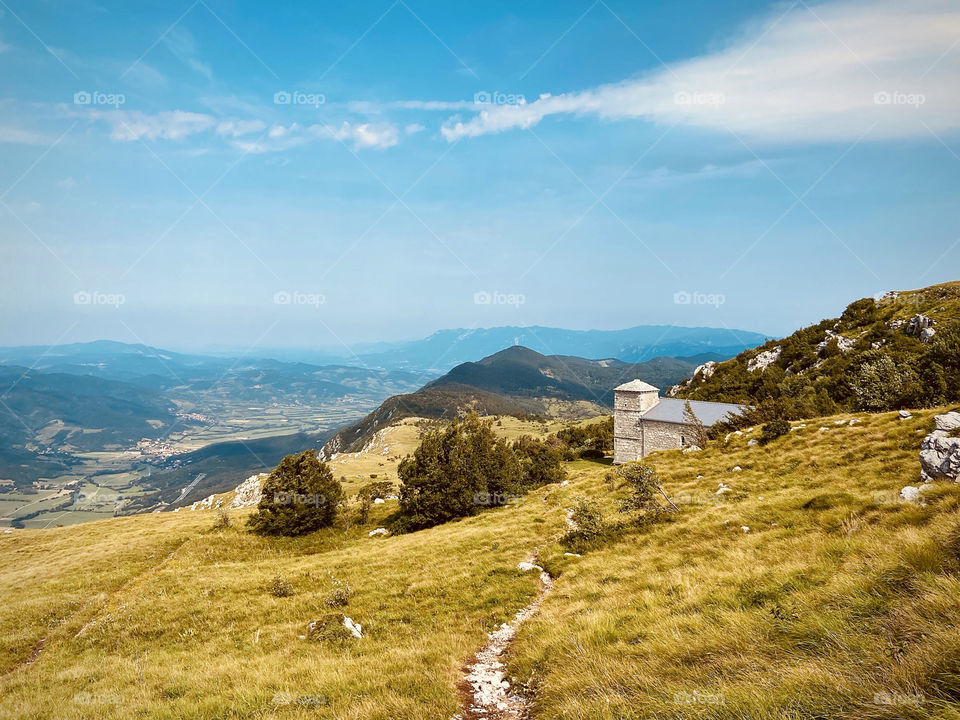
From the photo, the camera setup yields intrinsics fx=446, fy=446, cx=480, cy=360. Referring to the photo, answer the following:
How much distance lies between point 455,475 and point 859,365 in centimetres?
4590

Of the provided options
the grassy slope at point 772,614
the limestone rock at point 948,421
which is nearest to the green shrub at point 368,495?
the grassy slope at point 772,614

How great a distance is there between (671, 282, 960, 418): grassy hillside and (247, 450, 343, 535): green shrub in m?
38.2

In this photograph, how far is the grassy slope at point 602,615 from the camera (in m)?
6.50

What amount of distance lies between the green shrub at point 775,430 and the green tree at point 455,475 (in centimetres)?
1892

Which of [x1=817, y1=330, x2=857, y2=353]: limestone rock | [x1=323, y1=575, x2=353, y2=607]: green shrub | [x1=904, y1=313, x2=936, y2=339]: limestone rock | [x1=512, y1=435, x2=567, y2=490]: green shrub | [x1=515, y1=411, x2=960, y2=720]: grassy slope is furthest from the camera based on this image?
[x1=817, y1=330, x2=857, y2=353]: limestone rock

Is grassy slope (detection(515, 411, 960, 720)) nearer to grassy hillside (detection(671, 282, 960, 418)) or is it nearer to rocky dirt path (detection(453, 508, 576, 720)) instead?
rocky dirt path (detection(453, 508, 576, 720))

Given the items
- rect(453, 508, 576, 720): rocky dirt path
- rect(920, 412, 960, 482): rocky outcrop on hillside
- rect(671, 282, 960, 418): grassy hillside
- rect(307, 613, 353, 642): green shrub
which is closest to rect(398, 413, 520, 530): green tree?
rect(307, 613, 353, 642): green shrub

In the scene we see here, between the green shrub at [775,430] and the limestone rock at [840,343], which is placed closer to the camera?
the green shrub at [775,430]

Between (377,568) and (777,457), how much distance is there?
23.2 metres

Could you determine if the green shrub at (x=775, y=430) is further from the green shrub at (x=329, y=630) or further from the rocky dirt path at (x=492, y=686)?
the green shrub at (x=329, y=630)

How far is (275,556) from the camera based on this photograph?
2995 centimetres

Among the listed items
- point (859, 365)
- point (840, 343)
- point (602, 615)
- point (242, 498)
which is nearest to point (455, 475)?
point (602, 615)

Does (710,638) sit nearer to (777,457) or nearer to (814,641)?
(814,641)

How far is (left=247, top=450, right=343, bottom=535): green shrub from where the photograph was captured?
112ft
